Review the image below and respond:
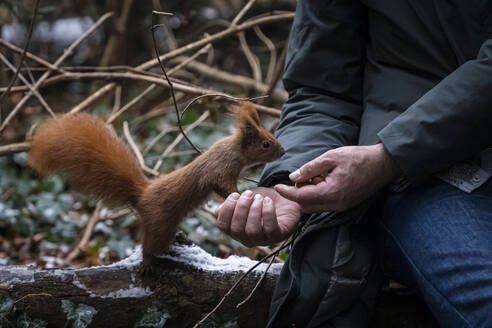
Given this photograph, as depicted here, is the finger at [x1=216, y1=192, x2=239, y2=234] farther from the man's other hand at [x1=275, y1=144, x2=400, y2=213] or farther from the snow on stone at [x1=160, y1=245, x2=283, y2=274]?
the snow on stone at [x1=160, y1=245, x2=283, y2=274]

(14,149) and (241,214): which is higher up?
(241,214)

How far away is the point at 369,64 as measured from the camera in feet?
5.32

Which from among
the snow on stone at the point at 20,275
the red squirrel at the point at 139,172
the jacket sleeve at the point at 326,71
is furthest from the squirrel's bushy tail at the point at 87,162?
the jacket sleeve at the point at 326,71

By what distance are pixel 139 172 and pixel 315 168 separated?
2.52 feet

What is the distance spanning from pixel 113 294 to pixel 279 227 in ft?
2.07

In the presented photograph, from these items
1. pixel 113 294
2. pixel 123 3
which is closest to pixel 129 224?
pixel 113 294

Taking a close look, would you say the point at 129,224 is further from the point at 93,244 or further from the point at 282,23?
the point at 282,23

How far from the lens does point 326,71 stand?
164 centimetres

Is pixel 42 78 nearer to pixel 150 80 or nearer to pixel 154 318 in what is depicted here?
pixel 150 80

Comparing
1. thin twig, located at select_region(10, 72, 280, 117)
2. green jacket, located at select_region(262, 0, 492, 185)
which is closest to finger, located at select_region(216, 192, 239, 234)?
green jacket, located at select_region(262, 0, 492, 185)

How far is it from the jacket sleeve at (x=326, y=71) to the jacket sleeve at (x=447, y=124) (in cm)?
31

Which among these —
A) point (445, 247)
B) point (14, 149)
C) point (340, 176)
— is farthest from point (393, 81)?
point (14, 149)

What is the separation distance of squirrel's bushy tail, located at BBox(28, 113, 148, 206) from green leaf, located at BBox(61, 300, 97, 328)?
36 cm

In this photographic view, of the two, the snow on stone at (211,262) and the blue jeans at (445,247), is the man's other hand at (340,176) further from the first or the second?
the snow on stone at (211,262)
